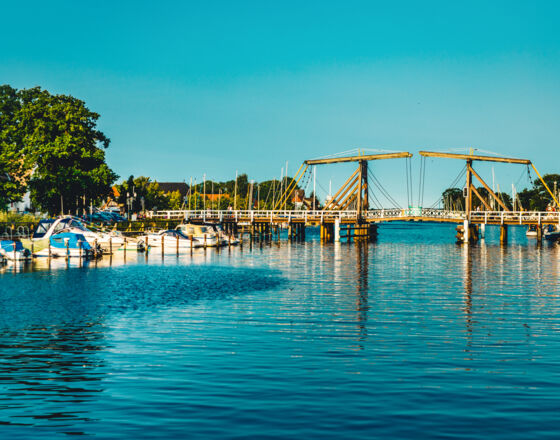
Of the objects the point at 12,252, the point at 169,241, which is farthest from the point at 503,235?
the point at 12,252

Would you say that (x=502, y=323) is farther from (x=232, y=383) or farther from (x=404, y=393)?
(x=232, y=383)

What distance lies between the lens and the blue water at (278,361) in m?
12.4

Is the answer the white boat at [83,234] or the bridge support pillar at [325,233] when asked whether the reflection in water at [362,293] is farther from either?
the bridge support pillar at [325,233]

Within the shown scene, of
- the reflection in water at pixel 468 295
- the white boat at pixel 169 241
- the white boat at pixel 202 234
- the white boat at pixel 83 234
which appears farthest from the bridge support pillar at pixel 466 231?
the white boat at pixel 83 234

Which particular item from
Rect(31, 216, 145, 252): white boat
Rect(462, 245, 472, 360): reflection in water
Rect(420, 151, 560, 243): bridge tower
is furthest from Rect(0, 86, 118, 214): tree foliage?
Rect(420, 151, 560, 243): bridge tower

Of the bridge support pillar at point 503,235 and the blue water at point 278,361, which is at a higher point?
the bridge support pillar at point 503,235

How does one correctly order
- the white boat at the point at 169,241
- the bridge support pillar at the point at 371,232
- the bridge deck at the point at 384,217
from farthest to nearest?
the bridge support pillar at the point at 371,232, the bridge deck at the point at 384,217, the white boat at the point at 169,241

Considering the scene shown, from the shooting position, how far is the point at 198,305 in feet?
95.2

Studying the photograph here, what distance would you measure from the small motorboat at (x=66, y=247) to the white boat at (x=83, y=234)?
1.50 m

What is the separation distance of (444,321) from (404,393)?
10537mm

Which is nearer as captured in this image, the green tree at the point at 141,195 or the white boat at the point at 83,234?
the white boat at the point at 83,234

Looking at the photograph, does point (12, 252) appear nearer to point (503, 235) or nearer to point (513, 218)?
point (513, 218)

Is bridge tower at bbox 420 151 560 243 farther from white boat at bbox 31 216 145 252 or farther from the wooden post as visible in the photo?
white boat at bbox 31 216 145 252

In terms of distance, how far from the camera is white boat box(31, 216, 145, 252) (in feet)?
191
